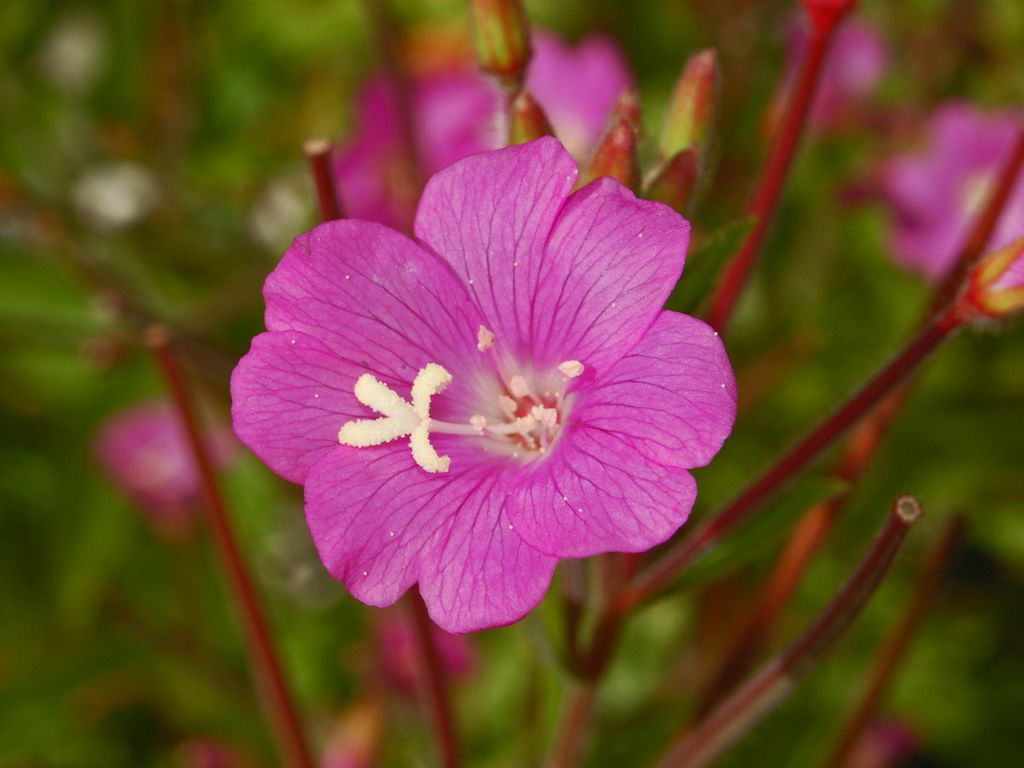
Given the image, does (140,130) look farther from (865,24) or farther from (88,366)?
(865,24)

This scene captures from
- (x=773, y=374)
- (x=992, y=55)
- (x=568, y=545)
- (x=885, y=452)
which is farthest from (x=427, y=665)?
(x=992, y=55)

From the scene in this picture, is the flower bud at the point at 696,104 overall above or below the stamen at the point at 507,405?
above

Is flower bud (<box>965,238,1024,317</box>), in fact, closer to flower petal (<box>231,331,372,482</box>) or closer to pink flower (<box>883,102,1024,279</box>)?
flower petal (<box>231,331,372,482</box>)

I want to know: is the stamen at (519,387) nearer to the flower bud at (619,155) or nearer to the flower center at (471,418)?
the flower center at (471,418)

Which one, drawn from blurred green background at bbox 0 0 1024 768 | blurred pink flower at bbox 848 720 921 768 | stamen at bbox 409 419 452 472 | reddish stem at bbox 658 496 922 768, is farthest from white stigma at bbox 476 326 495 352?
blurred pink flower at bbox 848 720 921 768

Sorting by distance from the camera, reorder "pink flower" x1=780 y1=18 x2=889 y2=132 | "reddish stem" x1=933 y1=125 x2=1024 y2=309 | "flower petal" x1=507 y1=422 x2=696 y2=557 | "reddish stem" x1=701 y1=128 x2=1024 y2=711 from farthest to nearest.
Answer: "pink flower" x1=780 y1=18 x2=889 y2=132, "reddish stem" x1=701 y1=128 x2=1024 y2=711, "reddish stem" x1=933 y1=125 x2=1024 y2=309, "flower petal" x1=507 y1=422 x2=696 y2=557

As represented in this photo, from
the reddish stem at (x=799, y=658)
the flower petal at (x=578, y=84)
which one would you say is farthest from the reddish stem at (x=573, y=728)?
the flower petal at (x=578, y=84)
